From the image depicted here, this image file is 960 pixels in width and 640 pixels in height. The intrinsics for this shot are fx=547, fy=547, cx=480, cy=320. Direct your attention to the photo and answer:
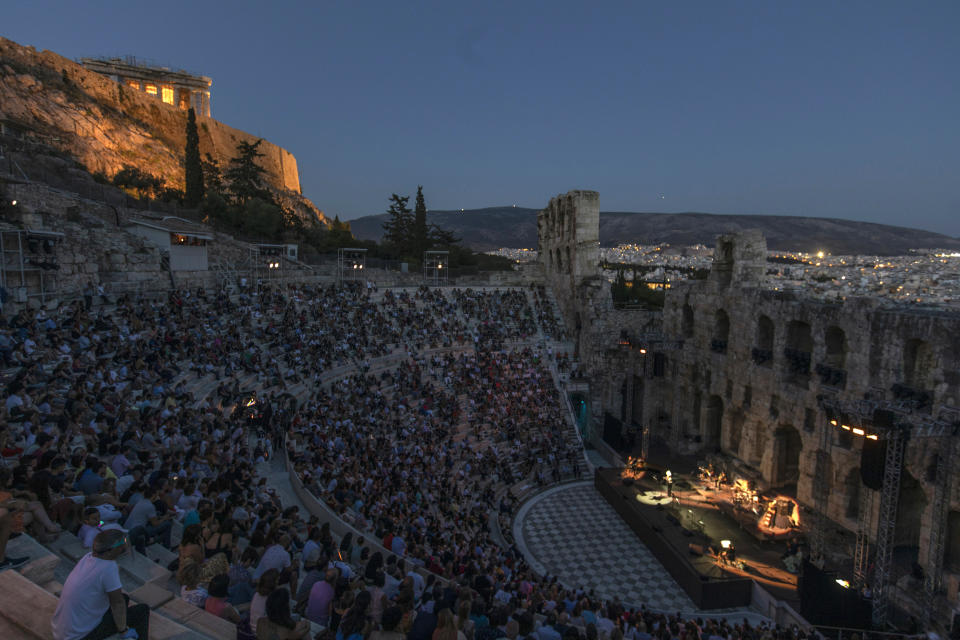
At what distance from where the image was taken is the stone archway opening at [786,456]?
24.2 metres

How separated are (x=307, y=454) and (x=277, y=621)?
532 inches

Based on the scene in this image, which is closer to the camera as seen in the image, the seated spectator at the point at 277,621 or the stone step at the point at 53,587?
the seated spectator at the point at 277,621

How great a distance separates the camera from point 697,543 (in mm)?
19734

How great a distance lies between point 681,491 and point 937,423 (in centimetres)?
1043

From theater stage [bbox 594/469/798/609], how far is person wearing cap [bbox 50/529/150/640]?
16.8 meters

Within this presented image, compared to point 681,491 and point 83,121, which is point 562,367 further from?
point 83,121

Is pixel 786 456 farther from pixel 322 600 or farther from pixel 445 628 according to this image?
pixel 322 600

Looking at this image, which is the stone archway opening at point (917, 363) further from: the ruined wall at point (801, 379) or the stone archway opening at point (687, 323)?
the stone archway opening at point (687, 323)

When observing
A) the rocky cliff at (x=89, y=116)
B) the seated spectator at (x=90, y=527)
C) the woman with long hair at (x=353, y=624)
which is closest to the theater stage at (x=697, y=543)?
the woman with long hair at (x=353, y=624)

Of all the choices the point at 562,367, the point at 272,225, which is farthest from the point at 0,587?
the point at 272,225

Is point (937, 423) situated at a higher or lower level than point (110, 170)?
lower

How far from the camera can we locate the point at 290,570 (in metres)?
7.58

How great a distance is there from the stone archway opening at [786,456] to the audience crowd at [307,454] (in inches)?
346

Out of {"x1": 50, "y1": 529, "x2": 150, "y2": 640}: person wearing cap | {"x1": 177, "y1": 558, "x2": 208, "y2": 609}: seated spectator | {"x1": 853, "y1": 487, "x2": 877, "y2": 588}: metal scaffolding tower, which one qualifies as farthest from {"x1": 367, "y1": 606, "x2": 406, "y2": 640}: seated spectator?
{"x1": 853, "y1": 487, "x2": 877, "y2": 588}: metal scaffolding tower
